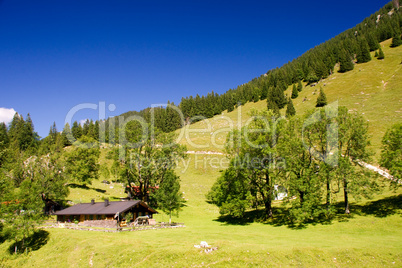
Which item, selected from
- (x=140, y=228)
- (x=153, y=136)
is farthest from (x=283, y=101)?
(x=140, y=228)

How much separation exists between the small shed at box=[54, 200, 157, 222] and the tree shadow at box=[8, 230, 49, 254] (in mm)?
6237

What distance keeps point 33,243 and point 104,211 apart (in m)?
9.44

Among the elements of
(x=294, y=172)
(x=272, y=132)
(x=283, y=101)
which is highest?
(x=283, y=101)

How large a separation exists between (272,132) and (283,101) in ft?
303

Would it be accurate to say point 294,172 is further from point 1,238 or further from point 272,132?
point 1,238

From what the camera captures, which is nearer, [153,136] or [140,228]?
[140,228]

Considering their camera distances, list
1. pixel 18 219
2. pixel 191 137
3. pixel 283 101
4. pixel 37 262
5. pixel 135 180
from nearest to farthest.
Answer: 1. pixel 37 262
2. pixel 18 219
3. pixel 135 180
4. pixel 191 137
5. pixel 283 101

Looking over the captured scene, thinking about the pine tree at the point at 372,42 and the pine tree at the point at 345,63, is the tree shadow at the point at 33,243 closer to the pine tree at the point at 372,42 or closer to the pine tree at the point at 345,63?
the pine tree at the point at 345,63

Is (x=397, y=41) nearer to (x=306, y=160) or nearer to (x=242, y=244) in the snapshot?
(x=306, y=160)

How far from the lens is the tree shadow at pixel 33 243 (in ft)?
99.0

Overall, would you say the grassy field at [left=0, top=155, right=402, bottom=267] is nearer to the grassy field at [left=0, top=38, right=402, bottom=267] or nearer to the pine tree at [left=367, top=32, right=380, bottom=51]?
the grassy field at [left=0, top=38, right=402, bottom=267]

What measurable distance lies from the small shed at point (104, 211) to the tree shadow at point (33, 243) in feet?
20.5

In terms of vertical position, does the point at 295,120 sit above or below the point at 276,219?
above

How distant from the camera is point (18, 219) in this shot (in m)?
30.1
